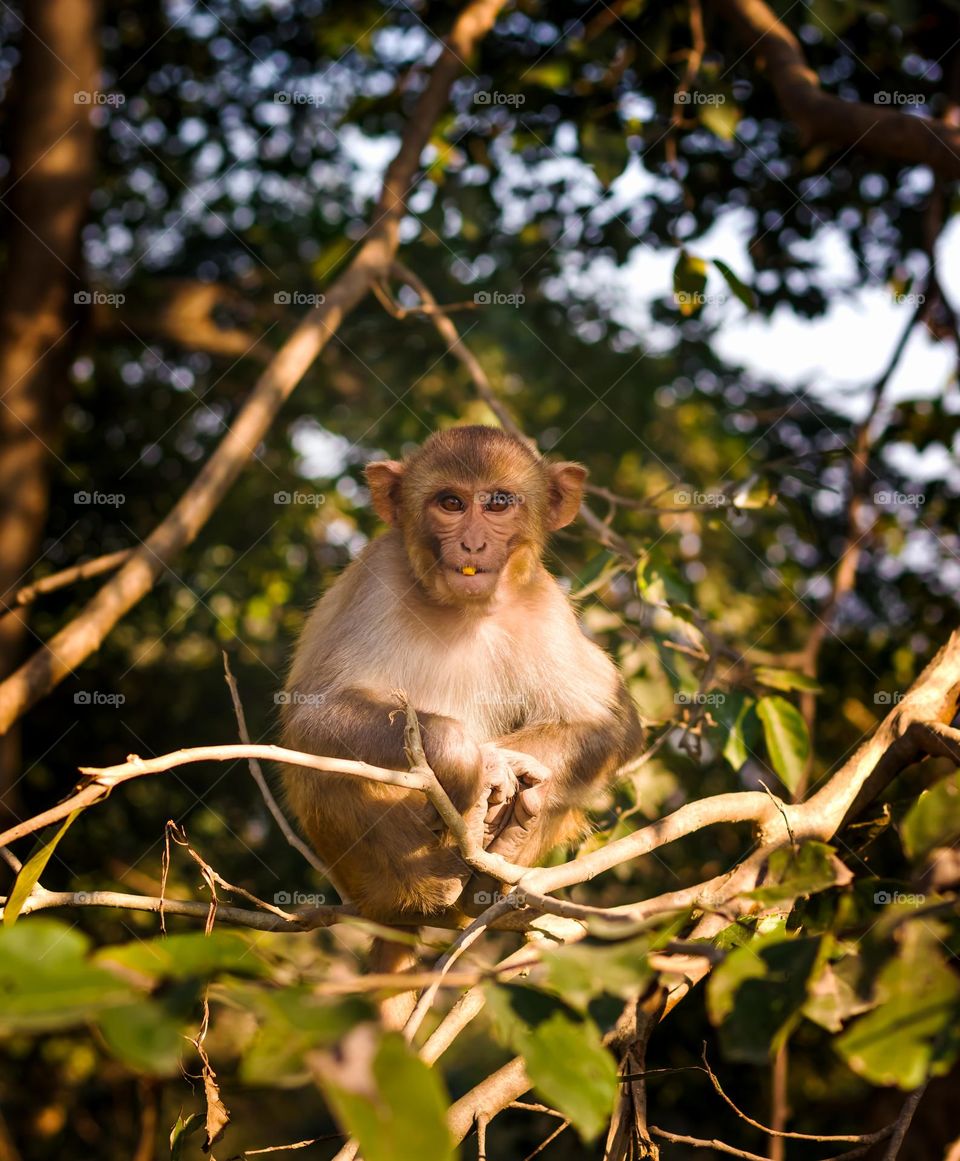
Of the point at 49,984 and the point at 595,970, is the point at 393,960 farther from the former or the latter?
the point at 49,984

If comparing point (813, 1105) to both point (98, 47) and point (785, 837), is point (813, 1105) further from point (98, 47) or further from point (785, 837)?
point (98, 47)

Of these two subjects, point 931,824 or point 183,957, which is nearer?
point 183,957

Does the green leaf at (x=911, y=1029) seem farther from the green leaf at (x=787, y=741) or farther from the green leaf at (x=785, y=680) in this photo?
the green leaf at (x=785, y=680)

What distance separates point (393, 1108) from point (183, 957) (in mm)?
309

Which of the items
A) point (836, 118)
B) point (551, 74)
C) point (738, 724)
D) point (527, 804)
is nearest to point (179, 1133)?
point (527, 804)

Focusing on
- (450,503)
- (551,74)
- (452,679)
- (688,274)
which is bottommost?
(452,679)

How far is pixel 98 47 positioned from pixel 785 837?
672cm

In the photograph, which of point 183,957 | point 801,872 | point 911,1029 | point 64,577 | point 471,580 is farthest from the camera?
point 64,577

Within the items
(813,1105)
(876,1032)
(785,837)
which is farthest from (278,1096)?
(876,1032)

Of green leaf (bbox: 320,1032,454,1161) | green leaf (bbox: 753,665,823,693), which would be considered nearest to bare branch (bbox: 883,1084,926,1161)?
green leaf (bbox: 320,1032,454,1161)

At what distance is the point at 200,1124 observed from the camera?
3006mm

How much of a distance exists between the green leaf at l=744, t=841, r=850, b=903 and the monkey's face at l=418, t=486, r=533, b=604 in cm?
208

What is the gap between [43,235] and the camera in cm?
722

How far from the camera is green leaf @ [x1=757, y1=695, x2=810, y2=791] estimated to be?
3.90 m
